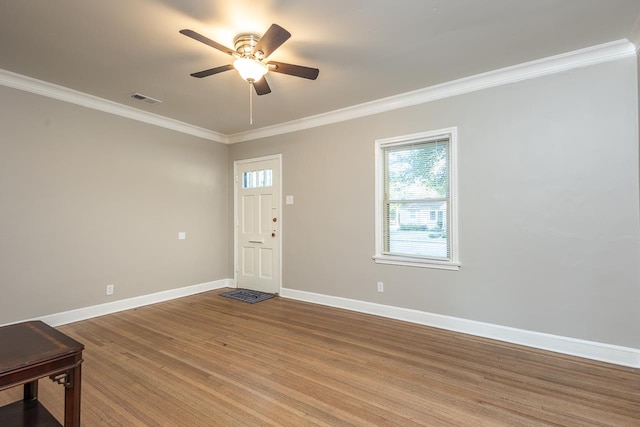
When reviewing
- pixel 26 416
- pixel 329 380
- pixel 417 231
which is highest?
pixel 417 231

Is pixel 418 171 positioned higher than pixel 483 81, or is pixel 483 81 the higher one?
pixel 483 81

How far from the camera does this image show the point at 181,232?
192 inches

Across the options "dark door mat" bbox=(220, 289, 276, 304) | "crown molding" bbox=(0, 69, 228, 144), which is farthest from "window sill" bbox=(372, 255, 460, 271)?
"crown molding" bbox=(0, 69, 228, 144)

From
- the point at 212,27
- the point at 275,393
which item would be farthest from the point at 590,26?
the point at 275,393

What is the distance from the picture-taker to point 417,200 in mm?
3729

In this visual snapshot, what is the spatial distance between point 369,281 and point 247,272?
2.32 metres

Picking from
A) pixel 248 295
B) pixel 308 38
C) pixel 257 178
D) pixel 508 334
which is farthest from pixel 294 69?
pixel 248 295

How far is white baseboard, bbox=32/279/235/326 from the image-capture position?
3.57 metres

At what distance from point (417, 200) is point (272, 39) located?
8.03ft

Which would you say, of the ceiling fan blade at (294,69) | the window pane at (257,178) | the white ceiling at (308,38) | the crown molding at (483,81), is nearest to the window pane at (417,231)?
the crown molding at (483,81)

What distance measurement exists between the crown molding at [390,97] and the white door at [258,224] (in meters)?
0.67

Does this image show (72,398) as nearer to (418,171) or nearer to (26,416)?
(26,416)

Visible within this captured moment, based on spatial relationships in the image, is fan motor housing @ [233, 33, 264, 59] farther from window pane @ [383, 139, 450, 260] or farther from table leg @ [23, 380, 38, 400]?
table leg @ [23, 380, 38, 400]

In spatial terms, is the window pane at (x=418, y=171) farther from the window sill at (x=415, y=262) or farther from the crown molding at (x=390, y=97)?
the window sill at (x=415, y=262)
